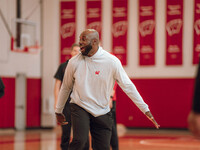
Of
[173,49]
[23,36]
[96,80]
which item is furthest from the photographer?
[173,49]

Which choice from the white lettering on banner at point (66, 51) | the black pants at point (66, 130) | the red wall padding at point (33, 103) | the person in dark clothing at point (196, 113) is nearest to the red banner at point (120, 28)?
the white lettering on banner at point (66, 51)

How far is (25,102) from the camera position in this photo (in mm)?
13664

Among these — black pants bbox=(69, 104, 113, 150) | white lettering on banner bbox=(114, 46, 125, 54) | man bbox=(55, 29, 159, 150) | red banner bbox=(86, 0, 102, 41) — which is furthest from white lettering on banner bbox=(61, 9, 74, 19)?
black pants bbox=(69, 104, 113, 150)

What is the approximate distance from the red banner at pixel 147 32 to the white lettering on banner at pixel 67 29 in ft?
8.84

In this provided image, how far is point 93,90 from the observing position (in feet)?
14.0

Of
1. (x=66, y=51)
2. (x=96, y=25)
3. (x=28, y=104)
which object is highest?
(x=96, y=25)

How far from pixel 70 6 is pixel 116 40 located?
228 cm

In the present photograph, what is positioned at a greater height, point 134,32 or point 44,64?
point 134,32

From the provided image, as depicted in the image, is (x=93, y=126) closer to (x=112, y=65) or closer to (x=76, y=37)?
(x=112, y=65)

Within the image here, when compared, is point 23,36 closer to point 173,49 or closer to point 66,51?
point 66,51

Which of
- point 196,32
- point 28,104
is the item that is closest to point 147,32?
point 196,32

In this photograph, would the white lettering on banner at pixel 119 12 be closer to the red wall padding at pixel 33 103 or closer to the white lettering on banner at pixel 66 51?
the white lettering on banner at pixel 66 51

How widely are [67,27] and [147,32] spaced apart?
3166 millimetres

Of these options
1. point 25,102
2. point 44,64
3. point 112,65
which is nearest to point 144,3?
point 44,64
